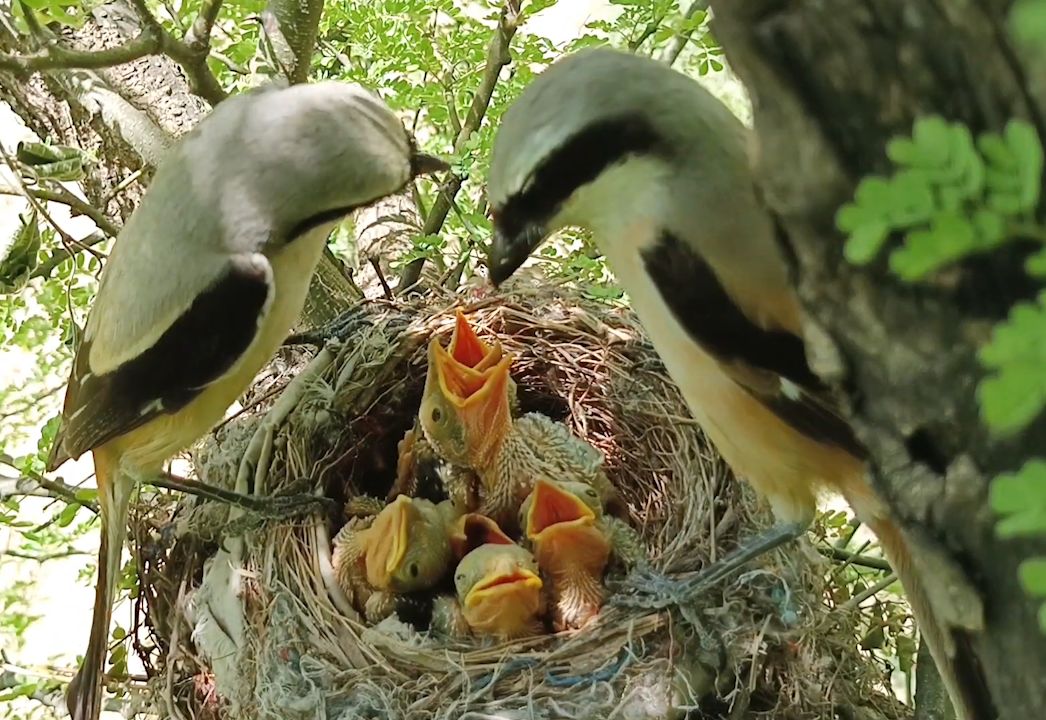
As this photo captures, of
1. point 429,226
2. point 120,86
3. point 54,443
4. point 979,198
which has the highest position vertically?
point 120,86

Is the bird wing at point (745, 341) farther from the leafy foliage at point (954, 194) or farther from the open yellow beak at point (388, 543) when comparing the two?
the leafy foliage at point (954, 194)

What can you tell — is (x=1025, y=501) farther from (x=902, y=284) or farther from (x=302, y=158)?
(x=302, y=158)

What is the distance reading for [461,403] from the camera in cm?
216

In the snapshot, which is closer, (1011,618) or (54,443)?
(1011,618)

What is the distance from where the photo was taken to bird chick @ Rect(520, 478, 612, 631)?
203 cm

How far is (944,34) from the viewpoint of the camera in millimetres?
580

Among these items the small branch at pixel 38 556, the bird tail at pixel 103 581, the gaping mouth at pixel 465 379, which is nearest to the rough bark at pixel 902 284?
the gaping mouth at pixel 465 379

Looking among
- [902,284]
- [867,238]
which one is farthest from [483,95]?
[867,238]

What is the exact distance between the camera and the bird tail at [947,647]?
862 mm

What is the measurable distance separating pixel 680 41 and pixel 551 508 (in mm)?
976

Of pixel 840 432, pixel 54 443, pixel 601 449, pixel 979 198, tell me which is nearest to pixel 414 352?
pixel 601 449

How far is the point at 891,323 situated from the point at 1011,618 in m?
0.22

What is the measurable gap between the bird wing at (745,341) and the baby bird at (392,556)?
793 mm

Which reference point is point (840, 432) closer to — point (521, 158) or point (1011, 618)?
point (521, 158)
